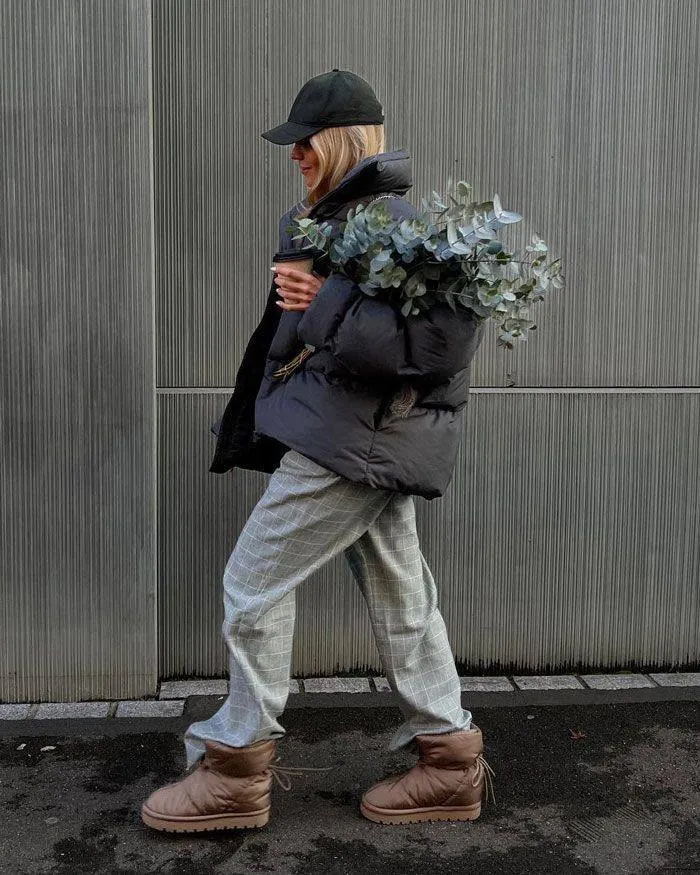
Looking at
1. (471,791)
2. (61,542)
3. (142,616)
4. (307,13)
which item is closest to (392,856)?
(471,791)

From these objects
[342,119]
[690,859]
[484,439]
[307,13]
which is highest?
[307,13]

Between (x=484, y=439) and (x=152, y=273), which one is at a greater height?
(x=152, y=273)

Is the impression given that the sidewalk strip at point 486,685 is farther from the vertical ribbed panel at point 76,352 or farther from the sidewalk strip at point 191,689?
the vertical ribbed panel at point 76,352

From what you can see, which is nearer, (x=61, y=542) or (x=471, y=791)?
(x=471, y=791)

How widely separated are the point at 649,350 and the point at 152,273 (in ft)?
6.16

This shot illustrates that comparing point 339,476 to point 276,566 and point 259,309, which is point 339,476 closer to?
point 276,566

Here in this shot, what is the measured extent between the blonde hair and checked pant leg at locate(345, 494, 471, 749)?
884mm

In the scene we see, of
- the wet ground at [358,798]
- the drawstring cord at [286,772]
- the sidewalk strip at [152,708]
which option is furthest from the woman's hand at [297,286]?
the sidewalk strip at [152,708]

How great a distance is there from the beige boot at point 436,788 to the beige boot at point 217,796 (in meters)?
0.35

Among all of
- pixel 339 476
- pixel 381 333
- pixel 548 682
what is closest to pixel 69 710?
pixel 339 476

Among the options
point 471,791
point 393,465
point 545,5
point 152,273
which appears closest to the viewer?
point 393,465

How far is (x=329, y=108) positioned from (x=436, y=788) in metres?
1.86

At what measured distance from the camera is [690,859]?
115 inches

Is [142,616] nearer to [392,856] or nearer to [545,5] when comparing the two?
[392,856]
